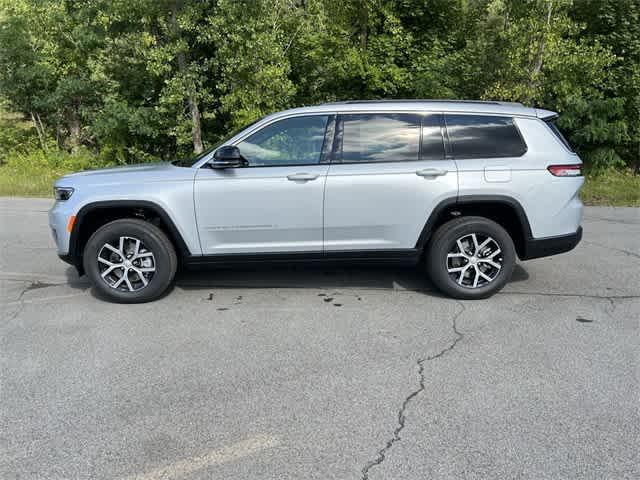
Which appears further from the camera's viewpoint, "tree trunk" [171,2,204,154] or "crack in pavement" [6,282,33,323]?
"tree trunk" [171,2,204,154]

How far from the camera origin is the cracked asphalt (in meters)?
2.86

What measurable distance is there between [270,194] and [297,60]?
35.8 feet

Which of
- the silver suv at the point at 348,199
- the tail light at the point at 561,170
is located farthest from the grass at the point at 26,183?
the tail light at the point at 561,170

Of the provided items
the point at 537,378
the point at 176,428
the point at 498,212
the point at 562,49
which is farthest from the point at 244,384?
the point at 562,49

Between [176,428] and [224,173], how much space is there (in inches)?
99.2

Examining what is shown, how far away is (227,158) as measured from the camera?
493 centimetres

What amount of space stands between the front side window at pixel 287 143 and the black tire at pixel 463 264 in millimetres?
1358

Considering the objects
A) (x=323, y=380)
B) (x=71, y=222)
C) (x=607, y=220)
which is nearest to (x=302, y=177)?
(x=323, y=380)

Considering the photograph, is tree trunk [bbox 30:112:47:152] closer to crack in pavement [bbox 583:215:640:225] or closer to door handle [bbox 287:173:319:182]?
door handle [bbox 287:173:319:182]

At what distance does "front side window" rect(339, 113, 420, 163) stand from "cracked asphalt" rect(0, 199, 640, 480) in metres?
1.33

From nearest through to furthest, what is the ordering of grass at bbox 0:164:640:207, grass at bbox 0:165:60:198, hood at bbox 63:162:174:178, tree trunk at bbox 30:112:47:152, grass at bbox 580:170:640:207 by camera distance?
hood at bbox 63:162:174:178
grass at bbox 580:170:640:207
grass at bbox 0:164:640:207
grass at bbox 0:165:60:198
tree trunk at bbox 30:112:47:152

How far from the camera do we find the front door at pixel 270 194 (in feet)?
16.4

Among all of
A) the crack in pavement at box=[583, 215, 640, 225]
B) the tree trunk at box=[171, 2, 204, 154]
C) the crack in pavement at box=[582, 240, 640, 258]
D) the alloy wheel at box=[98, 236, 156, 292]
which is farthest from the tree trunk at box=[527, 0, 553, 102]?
the alloy wheel at box=[98, 236, 156, 292]

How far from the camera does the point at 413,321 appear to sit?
4723 millimetres
